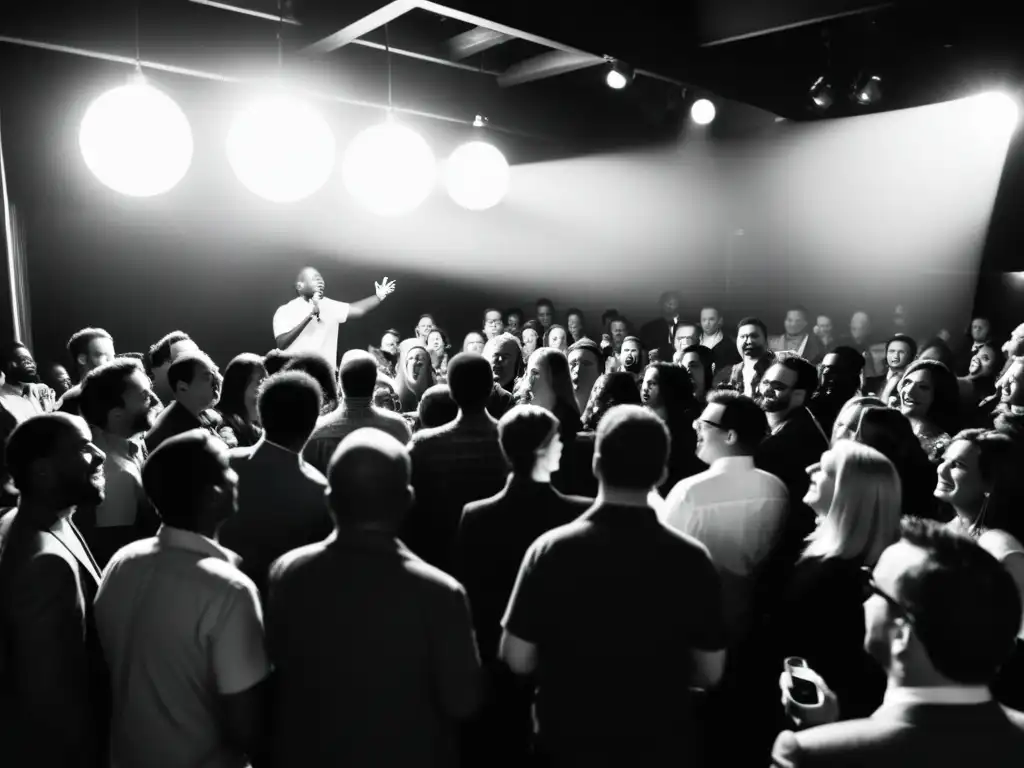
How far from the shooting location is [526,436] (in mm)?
2074

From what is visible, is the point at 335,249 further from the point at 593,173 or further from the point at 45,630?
the point at 45,630

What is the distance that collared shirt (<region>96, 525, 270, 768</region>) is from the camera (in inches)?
58.7

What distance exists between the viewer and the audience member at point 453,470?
2.54 meters

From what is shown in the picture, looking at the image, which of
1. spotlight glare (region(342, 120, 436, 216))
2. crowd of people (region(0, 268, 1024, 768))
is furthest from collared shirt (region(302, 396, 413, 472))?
spotlight glare (region(342, 120, 436, 216))

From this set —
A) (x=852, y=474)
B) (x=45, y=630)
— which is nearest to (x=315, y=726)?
(x=45, y=630)

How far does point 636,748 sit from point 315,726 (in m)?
0.67

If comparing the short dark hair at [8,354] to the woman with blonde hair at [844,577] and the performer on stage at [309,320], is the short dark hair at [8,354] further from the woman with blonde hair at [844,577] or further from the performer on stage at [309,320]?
the woman with blonde hair at [844,577]

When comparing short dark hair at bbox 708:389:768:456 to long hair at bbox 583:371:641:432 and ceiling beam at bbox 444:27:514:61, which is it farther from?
ceiling beam at bbox 444:27:514:61

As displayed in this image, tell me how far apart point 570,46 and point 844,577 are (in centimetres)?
332

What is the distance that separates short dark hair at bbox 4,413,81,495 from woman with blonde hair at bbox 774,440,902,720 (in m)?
1.77

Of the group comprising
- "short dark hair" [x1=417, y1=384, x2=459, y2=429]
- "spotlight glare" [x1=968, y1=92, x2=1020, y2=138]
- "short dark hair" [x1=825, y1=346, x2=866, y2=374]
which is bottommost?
"short dark hair" [x1=417, y1=384, x2=459, y2=429]

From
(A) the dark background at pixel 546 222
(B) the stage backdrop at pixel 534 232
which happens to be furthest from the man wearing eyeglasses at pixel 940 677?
(B) the stage backdrop at pixel 534 232

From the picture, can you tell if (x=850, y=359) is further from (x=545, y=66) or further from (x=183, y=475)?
(x=545, y=66)

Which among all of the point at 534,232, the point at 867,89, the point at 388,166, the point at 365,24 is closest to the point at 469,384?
the point at 388,166
